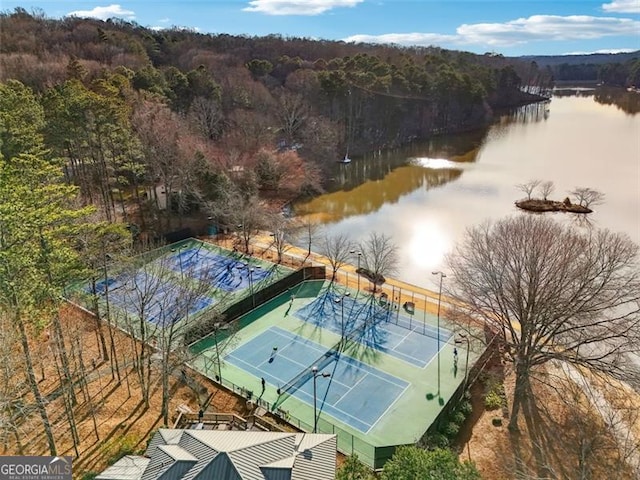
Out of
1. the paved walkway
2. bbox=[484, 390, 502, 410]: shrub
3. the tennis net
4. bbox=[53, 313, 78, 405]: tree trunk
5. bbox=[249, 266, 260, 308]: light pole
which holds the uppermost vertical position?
bbox=[53, 313, 78, 405]: tree trunk

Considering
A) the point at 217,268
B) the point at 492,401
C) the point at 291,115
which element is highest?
the point at 291,115

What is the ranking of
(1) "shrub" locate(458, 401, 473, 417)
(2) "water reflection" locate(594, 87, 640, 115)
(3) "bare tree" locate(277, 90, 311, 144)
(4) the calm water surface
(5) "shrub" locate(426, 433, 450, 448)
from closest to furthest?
(5) "shrub" locate(426, 433, 450, 448), (1) "shrub" locate(458, 401, 473, 417), (4) the calm water surface, (3) "bare tree" locate(277, 90, 311, 144), (2) "water reflection" locate(594, 87, 640, 115)

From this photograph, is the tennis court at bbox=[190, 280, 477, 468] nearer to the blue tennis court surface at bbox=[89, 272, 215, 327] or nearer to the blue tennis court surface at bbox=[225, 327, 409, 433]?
the blue tennis court surface at bbox=[225, 327, 409, 433]

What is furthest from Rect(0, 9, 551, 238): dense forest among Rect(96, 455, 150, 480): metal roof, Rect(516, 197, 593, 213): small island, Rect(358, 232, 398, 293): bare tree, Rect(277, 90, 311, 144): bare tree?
Rect(516, 197, 593, 213): small island

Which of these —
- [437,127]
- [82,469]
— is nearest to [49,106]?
[82,469]

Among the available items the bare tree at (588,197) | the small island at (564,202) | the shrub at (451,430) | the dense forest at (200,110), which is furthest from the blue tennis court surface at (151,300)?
the bare tree at (588,197)

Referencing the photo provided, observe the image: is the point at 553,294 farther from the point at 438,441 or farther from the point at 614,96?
the point at 614,96

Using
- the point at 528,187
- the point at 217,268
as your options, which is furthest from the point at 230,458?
the point at 528,187
